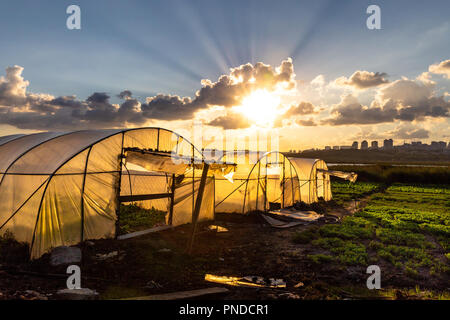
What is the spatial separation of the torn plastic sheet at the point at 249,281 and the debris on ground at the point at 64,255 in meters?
4.39

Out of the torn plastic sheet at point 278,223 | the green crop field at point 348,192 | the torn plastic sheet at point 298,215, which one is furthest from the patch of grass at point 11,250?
the green crop field at point 348,192

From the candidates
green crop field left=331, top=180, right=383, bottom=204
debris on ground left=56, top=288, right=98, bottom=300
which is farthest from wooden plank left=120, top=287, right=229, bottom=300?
green crop field left=331, top=180, right=383, bottom=204

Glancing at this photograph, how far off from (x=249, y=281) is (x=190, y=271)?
6.67ft

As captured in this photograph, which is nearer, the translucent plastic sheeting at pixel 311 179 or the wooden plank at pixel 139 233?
the wooden plank at pixel 139 233

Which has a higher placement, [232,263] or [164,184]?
[164,184]

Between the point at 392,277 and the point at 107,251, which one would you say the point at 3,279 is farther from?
the point at 392,277

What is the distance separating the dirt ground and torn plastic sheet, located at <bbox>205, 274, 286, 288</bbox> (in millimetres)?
235

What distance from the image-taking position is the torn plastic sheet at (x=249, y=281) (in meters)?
8.65

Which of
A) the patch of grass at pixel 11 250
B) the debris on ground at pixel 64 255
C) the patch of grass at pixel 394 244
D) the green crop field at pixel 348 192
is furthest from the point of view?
the green crop field at pixel 348 192

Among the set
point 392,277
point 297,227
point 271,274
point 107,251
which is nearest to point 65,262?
point 107,251

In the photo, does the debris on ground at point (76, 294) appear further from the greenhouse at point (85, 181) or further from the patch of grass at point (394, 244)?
the patch of grass at point (394, 244)

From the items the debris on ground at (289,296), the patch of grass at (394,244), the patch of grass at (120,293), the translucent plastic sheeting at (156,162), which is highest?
the translucent plastic sheeting at (156,162)

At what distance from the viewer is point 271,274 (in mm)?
9953
